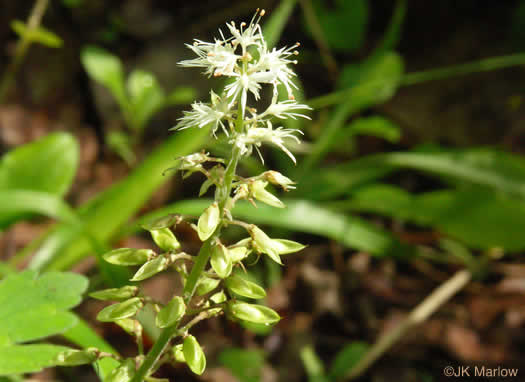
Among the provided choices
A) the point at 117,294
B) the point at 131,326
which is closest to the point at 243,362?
the point at 131,326

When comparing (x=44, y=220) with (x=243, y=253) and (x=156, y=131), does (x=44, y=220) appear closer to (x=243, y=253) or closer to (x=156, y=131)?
(x=156, y=131)

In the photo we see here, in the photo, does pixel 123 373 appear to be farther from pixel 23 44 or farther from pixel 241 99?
pixel 23 44

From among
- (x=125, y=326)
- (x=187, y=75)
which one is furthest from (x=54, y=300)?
(x=187, y=75)

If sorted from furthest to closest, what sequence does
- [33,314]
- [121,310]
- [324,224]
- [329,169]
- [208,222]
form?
[329,169], [324,224], [33,314], [121,310], [208,222]

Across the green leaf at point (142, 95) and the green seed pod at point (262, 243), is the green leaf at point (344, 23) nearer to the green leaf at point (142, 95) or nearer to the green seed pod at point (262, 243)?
the green leaf at point (142, 95)

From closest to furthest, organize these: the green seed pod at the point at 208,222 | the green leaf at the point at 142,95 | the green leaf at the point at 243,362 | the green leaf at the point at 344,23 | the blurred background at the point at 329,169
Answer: the green seed pod at the point at 208,222
the green leaf at the point at 243,362
the blurred background at the point at 329,169
the green leaf at the point at 142,95
the green leaf at the point at 344,23

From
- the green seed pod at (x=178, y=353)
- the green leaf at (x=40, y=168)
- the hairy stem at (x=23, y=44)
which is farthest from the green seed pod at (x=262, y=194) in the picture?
the hairy stem at (x=23, y=44)

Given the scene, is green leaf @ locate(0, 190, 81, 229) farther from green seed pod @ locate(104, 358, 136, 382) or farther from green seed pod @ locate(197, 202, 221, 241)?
green seed pod @ locate(197, 202, 221, 241)
